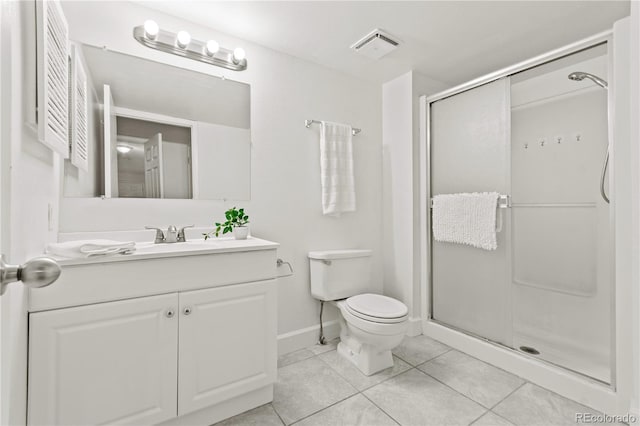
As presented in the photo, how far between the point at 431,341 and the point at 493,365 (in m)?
0.47

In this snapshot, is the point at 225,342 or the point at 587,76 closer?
the point at 225,342

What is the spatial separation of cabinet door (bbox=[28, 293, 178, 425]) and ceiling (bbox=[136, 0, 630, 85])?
1.65 metres

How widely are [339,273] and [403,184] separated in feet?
3.17

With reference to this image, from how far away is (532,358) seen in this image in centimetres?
176

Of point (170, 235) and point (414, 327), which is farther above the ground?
point (170, 235)

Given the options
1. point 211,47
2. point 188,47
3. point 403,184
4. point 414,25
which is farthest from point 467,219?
point 188,47

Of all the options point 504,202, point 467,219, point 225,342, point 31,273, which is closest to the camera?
point 31,273

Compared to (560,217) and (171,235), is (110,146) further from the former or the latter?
(560,217)

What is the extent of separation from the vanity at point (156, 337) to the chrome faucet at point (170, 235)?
30 cm

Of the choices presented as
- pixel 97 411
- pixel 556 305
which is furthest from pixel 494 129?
pixel 97 411

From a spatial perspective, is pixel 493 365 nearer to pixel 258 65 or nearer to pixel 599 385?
pixel 599 385

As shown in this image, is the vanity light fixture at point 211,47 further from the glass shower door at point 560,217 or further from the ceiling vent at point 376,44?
the glass shower door at point 560,217

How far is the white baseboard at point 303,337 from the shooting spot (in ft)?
6.86

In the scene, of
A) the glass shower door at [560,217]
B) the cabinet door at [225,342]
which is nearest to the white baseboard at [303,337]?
the cabinet door at [225,342]
